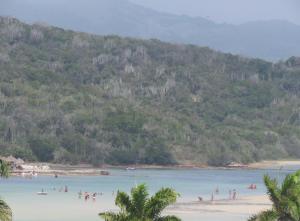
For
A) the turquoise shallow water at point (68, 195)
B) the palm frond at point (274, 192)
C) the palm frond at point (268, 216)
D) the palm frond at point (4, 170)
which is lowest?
the turquoise shallow water at point (68, 195)

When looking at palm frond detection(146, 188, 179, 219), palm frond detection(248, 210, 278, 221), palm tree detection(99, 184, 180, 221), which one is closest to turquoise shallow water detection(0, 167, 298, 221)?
palm frond detection(248, 210, 278, 221)

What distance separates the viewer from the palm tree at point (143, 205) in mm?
27531

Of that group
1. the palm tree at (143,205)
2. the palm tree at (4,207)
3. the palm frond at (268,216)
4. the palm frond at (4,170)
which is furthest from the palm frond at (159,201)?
the palm frond at (4,170)

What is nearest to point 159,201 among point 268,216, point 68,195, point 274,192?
point 268,216

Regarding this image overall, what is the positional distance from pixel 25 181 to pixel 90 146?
57.6 m

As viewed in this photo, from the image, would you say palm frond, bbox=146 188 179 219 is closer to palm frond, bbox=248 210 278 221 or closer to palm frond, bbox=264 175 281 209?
palm frond, bbox=248 210 278 221

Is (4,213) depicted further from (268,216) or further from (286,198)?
(286,198)

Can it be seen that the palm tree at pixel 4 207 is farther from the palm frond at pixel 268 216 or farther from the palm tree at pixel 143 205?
the palm frond at pixel 268 216

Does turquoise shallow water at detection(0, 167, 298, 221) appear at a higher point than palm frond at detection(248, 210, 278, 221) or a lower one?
lower

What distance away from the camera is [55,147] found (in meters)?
178

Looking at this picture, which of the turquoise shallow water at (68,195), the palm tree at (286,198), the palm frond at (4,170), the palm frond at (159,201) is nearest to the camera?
the palm frond at (4,170)

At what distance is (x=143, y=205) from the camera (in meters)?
28.0

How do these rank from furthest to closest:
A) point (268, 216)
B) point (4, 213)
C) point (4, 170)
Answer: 1. point (268, 216)
2. point (4, 170)
3. point (4, 213)

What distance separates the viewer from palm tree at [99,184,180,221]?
27.5 m
